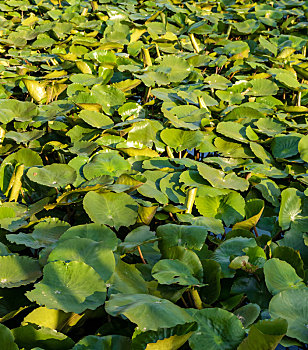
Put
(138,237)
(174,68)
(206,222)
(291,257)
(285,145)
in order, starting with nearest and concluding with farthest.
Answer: (291,257) < (138,237) < (206,222) < (285,145) < (174,68)

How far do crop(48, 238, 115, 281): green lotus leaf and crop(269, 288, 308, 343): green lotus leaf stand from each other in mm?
466

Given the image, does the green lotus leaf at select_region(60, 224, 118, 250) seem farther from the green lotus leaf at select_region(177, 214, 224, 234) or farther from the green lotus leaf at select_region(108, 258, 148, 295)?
the green lotus leaf at select_region(177, 214, 224, 234)

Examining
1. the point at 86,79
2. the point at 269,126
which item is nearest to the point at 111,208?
the point at 269,126

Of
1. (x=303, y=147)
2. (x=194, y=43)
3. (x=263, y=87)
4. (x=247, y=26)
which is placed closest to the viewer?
(x=303, y=147)

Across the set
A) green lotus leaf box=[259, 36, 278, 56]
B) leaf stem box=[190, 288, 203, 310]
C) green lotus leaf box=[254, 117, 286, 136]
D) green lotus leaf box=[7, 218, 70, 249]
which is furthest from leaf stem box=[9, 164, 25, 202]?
green lotus leaf box=[259, 36, 278, 56]

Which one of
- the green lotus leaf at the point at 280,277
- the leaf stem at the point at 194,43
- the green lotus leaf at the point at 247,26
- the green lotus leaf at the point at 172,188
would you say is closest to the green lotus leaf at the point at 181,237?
the green lotus leaf at the point at 280,277

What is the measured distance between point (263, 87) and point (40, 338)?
216 cm

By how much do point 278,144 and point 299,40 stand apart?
1763mm

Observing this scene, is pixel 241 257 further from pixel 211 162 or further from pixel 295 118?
pixel 295 118

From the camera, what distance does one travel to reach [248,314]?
43.4 inches

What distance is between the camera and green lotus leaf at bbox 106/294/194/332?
0.92m

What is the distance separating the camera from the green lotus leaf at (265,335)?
87 cm

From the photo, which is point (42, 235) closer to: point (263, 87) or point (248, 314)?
point (248, 314)

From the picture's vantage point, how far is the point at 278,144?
208 centimetres
